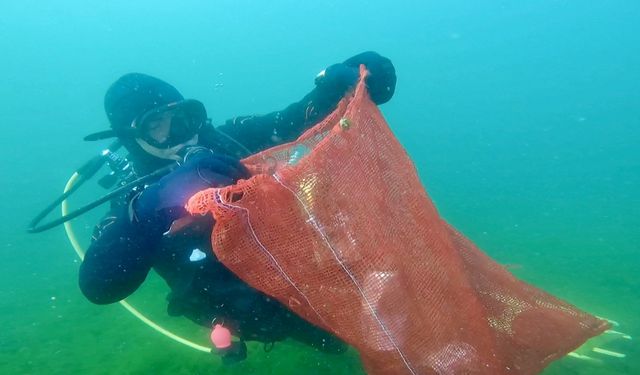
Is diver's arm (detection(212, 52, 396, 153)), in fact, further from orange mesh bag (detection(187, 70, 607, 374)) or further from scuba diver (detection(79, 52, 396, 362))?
orange mesh bag (detection(187, 70, 607, 374))

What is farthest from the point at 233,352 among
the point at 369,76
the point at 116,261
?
the point at 369,76

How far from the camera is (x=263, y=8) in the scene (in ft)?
503

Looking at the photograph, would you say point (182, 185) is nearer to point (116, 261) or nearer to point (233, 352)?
point (116, 261)

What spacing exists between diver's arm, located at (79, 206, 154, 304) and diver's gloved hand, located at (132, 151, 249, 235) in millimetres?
379

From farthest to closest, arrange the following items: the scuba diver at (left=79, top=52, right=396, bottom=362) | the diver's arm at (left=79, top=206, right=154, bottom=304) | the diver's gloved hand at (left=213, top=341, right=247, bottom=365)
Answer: the diver's gloved hand at (left=213, top=341, right=247, bottom=365)
the diver's arm at (left=79, top=206, right=154, bottom=304)
the scuba diver at (left=79, top=52, right=396, bottom=362)

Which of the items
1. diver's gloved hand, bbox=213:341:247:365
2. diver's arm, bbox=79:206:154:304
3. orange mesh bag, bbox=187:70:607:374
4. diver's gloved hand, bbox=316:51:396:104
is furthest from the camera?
diver's gloved hand, bbox=213:341:247:365

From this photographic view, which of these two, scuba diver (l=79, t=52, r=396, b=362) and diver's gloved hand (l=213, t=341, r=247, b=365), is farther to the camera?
diver's gloved hand (l=213, t=341, r=247, b=365)

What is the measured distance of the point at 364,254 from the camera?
1.95 metres

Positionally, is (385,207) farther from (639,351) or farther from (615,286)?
(615,286)

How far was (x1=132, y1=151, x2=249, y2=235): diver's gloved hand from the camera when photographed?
6.02ft

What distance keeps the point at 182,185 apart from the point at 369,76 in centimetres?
209

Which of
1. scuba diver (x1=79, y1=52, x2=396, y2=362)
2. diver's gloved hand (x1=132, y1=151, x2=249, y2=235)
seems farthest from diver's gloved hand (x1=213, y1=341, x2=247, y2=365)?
diver's gloved hand (x1=132, y1=151, x2=249, y2=235)

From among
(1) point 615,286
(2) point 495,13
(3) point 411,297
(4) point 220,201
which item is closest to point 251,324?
(3) point 411,297

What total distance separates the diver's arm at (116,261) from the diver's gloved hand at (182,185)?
38 centimetres
